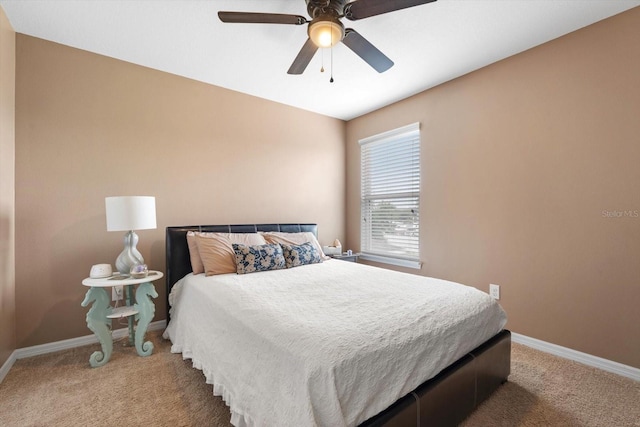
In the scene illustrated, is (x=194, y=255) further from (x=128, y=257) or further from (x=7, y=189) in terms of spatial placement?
(x=7, y=189)

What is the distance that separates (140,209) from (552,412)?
10.4ft

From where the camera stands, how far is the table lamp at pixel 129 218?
2223mm

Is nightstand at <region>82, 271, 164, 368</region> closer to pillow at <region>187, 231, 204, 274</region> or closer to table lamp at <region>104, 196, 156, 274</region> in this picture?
table lamp at <region>104, 196, 156, 274</region>

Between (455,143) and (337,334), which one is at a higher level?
(455,143)

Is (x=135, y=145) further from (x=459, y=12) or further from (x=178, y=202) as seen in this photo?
(x=459, y=12)

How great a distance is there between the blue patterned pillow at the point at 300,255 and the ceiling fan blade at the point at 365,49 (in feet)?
5.88

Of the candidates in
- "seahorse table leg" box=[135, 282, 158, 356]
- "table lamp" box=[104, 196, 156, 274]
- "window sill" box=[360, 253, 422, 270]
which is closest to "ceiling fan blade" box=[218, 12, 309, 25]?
"table lamp" box=[104, 196, 156, 274]

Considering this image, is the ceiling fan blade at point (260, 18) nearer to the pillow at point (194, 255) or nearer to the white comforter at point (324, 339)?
the white comforter at point (324, 339)

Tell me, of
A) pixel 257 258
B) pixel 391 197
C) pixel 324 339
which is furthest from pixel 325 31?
pixel 391 197

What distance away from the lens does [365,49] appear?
1976 millimetres

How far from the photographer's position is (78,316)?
8.34 ft

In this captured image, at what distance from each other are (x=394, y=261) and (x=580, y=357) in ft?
6.25

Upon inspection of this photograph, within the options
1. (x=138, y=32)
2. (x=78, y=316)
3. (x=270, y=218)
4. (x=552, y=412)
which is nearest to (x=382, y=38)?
(x=138, y=32)

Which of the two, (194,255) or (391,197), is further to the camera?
(391,197)
